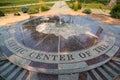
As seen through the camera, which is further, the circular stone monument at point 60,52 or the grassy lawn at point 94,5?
the grassy lawn at point 94,5

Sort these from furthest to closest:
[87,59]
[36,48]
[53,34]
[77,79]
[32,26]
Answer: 1. [32,26]
2. [53,34]
3. [36,48]
4. [87,59]
5. [77,79]

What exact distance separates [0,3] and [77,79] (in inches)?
1148

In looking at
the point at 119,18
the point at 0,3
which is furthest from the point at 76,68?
the point at 0,3

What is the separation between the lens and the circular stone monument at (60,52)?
39.1 feet

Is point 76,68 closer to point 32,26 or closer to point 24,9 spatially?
point 32,26

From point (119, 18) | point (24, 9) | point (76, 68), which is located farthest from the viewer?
point (24, 9)

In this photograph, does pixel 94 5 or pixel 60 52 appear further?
pixel 94 5

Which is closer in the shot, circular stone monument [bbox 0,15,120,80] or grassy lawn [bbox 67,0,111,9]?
circular stone monument [bbox 0,15,120,80]

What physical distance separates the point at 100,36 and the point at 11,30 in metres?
9.21

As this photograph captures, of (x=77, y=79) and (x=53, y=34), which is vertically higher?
(x=53, y=34)

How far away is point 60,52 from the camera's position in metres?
13.8

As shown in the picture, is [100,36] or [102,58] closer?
Answer: [102,58]

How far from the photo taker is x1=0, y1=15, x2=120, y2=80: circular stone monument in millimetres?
11930

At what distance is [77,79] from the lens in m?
11.3
